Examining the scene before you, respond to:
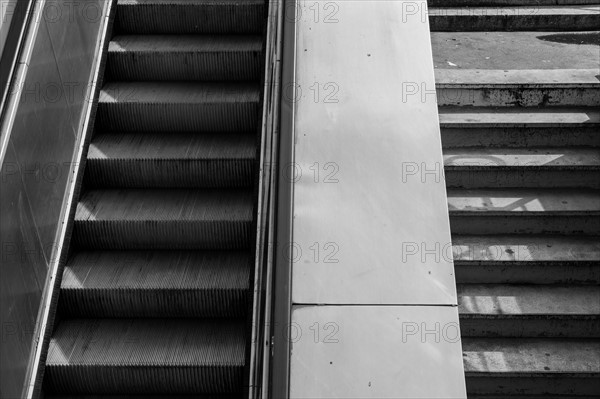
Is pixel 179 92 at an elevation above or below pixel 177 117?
above

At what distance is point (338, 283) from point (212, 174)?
166 cm

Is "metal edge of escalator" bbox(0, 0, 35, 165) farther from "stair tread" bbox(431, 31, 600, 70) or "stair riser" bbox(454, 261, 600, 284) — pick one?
"stair tread" bbox(431, 31, 600, 70)

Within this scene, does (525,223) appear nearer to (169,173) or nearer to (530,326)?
(530,326)

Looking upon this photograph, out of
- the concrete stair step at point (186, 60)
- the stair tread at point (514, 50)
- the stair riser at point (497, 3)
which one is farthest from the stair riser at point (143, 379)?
the stair riser at point (497, 3)

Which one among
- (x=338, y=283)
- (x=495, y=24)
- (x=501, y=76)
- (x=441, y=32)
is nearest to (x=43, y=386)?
(x=338, y=283)

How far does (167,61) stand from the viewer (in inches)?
207

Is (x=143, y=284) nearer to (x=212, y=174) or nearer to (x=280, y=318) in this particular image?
(x=212, y=174)

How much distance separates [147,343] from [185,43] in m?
2.05

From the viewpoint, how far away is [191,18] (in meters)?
5.46

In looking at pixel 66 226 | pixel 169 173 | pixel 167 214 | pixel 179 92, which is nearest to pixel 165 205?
pixel 167 214

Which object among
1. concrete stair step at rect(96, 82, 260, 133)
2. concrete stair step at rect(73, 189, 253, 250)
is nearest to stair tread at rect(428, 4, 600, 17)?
concrete stair step at rect(96, 82, 260, 133)

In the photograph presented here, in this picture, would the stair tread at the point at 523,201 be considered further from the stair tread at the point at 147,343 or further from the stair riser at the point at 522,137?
the stair tread at the point at 147,343

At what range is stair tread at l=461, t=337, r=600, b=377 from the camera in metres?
4.96

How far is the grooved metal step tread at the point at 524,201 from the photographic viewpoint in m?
5.46
